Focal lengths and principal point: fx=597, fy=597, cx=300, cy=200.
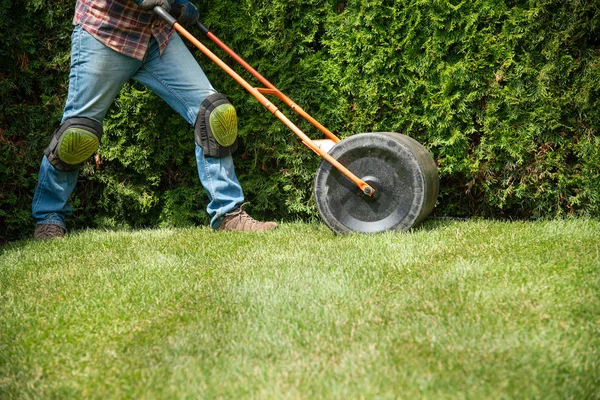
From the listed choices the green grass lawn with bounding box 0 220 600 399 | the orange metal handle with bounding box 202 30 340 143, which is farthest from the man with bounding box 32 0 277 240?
the green grass lawn with bounding box 0 220 600 399

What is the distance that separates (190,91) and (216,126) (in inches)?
12.0

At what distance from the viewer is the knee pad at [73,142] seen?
3871 millimetres

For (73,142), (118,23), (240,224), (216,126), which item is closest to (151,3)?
(118,23)

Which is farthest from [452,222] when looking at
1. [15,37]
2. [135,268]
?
[15,37]

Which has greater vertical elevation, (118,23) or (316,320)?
(118,23)

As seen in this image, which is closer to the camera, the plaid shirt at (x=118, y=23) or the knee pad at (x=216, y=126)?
the plaid shirt at (x=118, y=23)

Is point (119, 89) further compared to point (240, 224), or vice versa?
point (240, 224)

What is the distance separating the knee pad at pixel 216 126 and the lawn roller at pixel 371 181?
0.28 m

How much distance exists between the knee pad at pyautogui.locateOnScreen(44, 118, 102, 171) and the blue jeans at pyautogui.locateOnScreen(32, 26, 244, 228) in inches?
2.8

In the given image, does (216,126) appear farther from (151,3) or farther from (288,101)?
(151,3)

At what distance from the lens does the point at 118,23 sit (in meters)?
3.78

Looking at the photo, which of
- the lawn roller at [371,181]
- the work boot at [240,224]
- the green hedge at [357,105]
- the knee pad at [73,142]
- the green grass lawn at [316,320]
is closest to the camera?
the green grass lawn at [316,320]

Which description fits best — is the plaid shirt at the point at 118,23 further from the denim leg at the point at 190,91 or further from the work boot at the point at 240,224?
the work boot at the point at 240,224

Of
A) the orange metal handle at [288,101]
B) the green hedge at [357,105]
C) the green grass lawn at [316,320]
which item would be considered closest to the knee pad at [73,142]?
the green hedge at [357,105]
